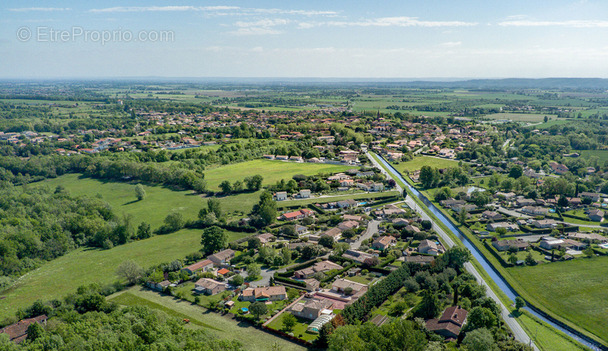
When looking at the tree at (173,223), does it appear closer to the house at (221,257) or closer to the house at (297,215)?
the house at (221,257)

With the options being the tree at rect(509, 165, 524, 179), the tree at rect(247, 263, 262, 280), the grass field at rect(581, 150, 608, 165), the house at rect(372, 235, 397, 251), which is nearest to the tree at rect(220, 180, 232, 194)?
the tree at rect(247, 263, 262, 280)

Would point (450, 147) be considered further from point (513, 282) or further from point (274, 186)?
point (513, 282)

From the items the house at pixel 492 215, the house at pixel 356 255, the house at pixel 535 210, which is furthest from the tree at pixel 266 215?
the house at pixel 535 210

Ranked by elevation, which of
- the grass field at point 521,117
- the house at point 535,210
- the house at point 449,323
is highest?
the grass field at point 521,117

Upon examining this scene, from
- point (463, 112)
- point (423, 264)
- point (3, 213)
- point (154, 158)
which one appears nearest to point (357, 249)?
point (423, 264)

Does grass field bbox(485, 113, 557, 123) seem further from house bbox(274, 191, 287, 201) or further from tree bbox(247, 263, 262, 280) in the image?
tree bbox(247, 263, 262, 280)

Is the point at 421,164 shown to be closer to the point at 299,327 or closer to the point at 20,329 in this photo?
the point at 299,327
